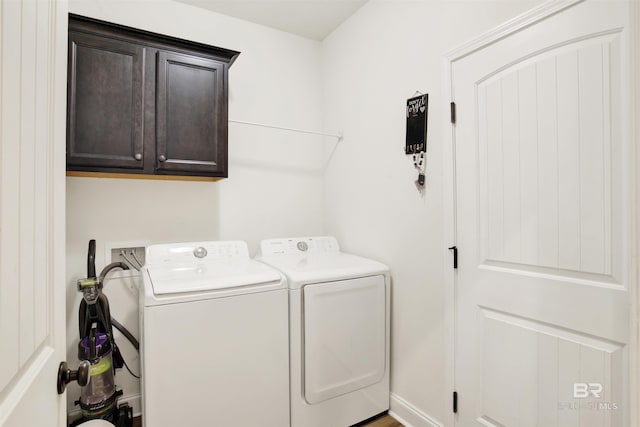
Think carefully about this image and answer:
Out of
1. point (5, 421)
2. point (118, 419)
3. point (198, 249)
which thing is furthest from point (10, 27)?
point (118, 419)

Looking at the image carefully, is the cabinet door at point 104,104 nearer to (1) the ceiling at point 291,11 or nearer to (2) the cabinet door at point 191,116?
(2) the cabinet door at point 191,116

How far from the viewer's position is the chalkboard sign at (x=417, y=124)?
1864 mm

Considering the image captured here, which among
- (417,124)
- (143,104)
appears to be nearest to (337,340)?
(417,124)

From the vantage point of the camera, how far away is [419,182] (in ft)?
6.19

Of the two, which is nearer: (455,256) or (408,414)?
(455,256)

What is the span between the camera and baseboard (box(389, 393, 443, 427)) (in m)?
1.87

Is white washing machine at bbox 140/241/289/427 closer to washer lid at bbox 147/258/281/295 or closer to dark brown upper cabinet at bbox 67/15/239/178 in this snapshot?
washer lid at bbox 147/258/281/295

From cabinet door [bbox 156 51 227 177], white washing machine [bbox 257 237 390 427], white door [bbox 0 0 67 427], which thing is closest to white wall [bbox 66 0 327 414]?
cabinet door [bbox 156 51 227 177]

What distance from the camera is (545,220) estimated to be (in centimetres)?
137

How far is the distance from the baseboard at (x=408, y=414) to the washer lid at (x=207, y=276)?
1.10 metres

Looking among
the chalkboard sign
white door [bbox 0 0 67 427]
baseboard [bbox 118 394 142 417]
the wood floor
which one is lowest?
the wood floor

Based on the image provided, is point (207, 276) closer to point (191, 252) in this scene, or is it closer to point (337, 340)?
point (191, 252)

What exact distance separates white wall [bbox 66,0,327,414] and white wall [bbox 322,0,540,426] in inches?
12.8

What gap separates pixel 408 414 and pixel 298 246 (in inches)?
48.9
